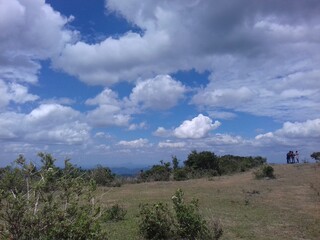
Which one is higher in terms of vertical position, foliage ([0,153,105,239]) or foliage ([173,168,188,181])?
foliage ([173,168,188,181])

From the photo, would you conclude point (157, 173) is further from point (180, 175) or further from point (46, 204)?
point (46, 204)

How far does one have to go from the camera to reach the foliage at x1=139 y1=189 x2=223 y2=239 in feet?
34.5

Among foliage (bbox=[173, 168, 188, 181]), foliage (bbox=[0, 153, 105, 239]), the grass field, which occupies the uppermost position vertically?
foliage (bbox=[173, 168, 188, 181])

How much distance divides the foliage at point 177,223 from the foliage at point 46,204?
3.69m

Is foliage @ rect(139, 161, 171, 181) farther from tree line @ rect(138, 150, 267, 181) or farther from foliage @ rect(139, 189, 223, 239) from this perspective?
foliage @ rect(139, 189, 223, 239)

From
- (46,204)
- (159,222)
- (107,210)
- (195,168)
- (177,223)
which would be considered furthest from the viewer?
(195,168)

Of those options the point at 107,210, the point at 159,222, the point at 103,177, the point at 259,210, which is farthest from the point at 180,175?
the point at 159,222

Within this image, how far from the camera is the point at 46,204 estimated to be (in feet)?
22.7

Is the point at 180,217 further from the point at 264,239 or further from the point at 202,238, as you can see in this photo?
the point at 264,239

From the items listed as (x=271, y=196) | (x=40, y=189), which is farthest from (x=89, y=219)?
(x=271, y=196)

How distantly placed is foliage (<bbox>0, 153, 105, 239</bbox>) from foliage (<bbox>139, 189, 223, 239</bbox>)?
369 cm

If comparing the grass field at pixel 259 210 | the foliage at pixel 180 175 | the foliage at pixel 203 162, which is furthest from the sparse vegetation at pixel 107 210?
the foliage at pixel 203 162

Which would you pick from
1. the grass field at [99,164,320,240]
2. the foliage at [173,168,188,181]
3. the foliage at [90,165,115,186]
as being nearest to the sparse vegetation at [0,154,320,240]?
the grass field at [99,164,320,240]

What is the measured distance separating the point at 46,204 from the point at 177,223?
4755 millimetres
